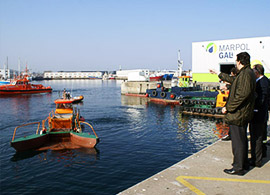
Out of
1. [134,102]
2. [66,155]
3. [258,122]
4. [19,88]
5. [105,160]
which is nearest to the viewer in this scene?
[258,122]

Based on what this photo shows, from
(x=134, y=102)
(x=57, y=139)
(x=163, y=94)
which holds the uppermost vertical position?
(x=163, y=94)

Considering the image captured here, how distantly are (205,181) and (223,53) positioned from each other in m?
40.9

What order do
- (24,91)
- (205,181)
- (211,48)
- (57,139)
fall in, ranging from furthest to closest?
(24,91) → (211,48) → (57,139) → (205,181)

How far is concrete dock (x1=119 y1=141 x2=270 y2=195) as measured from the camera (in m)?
4.86

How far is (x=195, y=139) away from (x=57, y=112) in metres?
11.2

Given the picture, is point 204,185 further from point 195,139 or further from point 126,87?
point 126,87

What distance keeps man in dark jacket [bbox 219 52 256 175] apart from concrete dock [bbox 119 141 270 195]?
36 cm

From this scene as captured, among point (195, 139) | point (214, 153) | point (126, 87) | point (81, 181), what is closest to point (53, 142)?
point (81, 181)

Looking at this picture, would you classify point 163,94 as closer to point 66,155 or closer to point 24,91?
point 66,155

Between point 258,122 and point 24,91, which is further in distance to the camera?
point 24,91

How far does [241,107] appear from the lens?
549 cm

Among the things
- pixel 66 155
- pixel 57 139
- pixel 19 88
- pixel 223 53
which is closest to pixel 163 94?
pixel 223 53

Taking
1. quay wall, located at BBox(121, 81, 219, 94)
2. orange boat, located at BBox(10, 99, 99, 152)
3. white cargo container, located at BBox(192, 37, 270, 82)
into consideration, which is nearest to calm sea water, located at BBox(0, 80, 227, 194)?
orange boat, located at BBox(10, 99, 99, 152)

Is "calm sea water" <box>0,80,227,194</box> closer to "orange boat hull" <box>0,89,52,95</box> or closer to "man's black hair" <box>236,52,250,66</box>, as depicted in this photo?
"man's black hair" <box>236,52,250,66</box>
